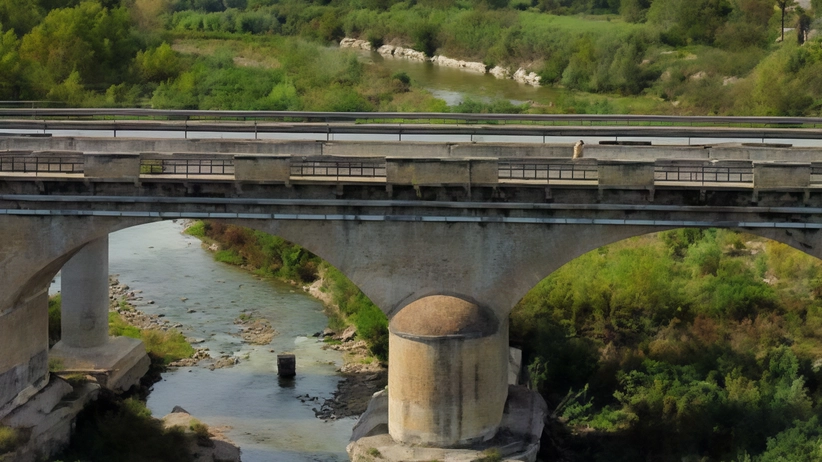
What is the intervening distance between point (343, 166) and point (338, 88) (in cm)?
3304

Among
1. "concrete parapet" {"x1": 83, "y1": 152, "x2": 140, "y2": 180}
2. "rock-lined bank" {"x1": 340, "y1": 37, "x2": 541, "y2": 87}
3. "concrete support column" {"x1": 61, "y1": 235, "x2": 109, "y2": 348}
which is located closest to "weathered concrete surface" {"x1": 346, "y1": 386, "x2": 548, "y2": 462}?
"concrete parapet" {"x1": 83, "y1": 152, "x2": 140, "y2": 180}

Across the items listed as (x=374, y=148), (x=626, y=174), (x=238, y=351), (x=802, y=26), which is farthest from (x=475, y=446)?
(x=802, y=26)

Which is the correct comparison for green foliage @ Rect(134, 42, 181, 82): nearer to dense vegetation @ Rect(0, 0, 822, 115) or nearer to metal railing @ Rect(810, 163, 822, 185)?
dense vegetation @ Rect(0, 0, 822, 115)

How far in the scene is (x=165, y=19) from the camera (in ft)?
241

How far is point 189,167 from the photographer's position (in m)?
25.6

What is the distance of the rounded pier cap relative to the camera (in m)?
23.5

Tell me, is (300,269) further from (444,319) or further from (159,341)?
(444,319)

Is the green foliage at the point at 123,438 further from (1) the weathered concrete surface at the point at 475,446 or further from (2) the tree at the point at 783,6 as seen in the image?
(2) the tree at the point at 783,6

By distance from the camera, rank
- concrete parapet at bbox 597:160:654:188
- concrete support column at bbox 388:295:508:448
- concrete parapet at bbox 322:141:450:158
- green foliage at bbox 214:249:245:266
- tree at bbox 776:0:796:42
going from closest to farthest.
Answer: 1. concrete parapet at bbox 597:160:654:188
2. concrete support column at bbox 388:295:508:448
3. concrete parapet at bbox 322:141:450:158
4. green foliage at bbox 214:249:245:266
5. tree at bbox 776:0:796:42

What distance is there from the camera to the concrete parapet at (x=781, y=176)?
22594mm

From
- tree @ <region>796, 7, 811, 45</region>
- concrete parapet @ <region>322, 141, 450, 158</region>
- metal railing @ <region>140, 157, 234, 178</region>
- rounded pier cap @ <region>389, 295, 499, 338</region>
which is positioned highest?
tree @ <region>796, 7, 811, 45</region>

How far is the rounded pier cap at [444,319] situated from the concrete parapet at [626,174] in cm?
322

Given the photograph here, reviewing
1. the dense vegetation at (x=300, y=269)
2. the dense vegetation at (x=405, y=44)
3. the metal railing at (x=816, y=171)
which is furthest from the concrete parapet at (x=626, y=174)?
the dense vegetation at (x=405, y=44)

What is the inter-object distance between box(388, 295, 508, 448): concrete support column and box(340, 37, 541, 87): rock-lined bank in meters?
40.5
